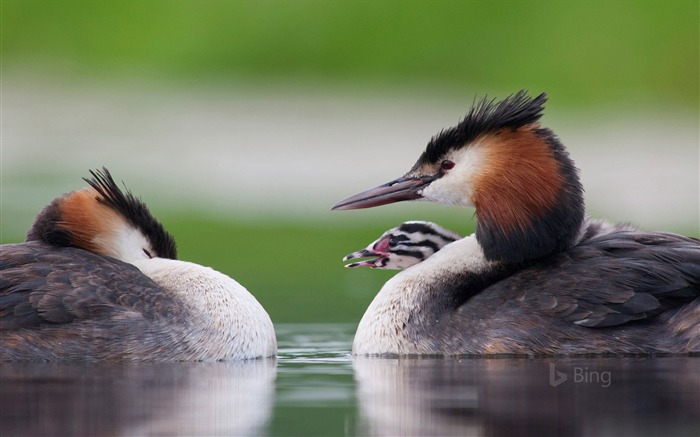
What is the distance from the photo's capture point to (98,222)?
34.2ft

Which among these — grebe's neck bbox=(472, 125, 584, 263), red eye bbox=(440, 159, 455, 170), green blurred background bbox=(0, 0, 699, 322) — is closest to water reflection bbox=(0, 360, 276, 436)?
grebe's neck bbox=(472, 125, 584, 263)

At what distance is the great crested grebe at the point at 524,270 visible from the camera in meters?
9.80

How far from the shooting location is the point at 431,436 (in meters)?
6.96

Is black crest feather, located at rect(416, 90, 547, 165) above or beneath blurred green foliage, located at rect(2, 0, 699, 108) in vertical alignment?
beneath

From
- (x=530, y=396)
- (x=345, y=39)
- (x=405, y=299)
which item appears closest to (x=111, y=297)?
(x=405, y=299)

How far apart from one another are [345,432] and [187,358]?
2990 mm

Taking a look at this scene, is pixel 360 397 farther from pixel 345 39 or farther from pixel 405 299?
pixel 345 39

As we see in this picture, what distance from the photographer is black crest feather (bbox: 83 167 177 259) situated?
1045cm


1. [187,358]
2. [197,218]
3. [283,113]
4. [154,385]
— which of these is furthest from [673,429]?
[283,113]

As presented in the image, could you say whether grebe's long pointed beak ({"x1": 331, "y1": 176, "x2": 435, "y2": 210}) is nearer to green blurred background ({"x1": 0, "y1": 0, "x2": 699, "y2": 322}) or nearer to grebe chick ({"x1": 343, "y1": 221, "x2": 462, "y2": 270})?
grebe chick ({"x1": 343, "y1": 221, "x2": 462, "y2": 270})

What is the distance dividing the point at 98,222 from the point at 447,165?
227 cm

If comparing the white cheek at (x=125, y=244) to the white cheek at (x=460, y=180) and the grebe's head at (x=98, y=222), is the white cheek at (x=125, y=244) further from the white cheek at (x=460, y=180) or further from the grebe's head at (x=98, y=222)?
the white cheek at (x=460, y=180)

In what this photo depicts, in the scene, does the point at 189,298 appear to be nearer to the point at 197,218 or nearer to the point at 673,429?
the point at 673,429

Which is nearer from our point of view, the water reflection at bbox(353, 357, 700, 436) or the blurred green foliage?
the water reflection at bbox(353, 357, 700, 436)
